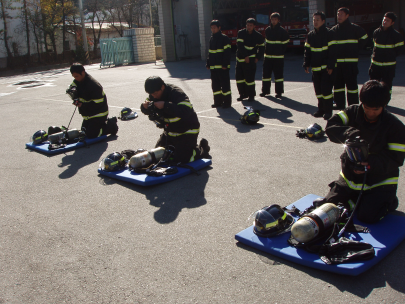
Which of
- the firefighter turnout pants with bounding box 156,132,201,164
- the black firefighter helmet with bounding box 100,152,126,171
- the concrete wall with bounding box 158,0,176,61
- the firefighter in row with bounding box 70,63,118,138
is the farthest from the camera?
the concrete wall with bounding box 158,0,176,61

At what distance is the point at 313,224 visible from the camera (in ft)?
11.1

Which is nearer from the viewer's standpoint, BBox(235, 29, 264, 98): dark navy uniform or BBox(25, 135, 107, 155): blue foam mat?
BBox(25, 135, 107, 155): blue foam mat

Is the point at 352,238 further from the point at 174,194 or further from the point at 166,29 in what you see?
the point at 166,29

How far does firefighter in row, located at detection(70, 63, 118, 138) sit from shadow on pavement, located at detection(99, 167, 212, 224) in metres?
2.35

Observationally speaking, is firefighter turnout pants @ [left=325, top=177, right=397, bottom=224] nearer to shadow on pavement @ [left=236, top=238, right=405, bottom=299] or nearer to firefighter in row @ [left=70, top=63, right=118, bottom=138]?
shadow on pavement @ [left=236, top=238, right=405, bottom=299]

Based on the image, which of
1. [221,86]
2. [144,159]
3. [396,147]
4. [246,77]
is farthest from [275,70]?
[396,147]

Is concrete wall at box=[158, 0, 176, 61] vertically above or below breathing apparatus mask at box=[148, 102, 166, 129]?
above

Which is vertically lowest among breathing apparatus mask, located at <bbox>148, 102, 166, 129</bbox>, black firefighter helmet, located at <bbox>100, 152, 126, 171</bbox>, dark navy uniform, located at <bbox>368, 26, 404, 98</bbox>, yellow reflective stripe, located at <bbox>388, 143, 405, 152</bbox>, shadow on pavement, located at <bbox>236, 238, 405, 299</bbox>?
shadow on pavement, located at <bbox>236, 238, 405, 299</bbox>

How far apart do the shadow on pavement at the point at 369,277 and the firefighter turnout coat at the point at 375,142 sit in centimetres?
73

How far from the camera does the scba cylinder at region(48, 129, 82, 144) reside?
7.56m

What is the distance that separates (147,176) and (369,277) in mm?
3215

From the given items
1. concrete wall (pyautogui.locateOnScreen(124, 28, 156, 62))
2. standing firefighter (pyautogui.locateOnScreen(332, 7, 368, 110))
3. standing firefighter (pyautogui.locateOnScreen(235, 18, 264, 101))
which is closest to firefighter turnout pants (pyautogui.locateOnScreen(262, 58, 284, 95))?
standing firefighter (pyautogui.locateOnScreen(235, 18, 264, 101))

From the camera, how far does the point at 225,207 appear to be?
4.52m

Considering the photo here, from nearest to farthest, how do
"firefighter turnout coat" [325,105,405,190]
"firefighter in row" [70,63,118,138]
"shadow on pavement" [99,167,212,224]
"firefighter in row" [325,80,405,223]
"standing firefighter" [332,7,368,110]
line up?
"firefighter in row" [325,80,405,223] → "firefighter turnout coat" [325,105,405,190] → "shadow on pavement" [99,167,212,224] → "firefighter in row" [70,63,118,138] → "standing firefighter" [332,7,368,110]
